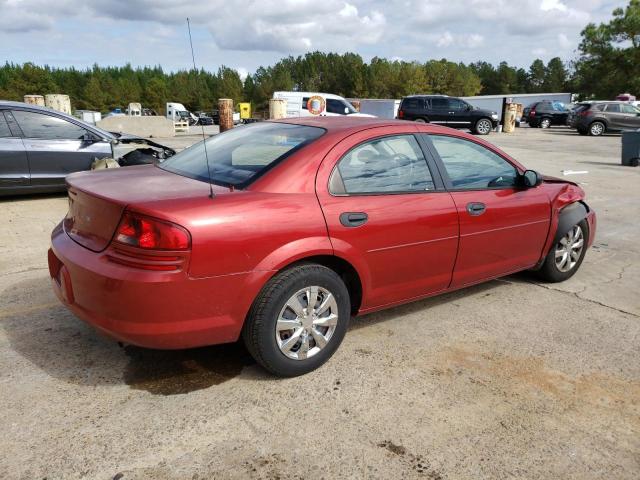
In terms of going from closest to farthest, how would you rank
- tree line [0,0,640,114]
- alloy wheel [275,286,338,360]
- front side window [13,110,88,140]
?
alloy wheel [275,286,338,360] < front side window [13,110,88,140] < tree line [0,0,640,114]

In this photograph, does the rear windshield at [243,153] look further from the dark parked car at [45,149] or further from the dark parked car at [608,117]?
the dark parked car at [608,117]

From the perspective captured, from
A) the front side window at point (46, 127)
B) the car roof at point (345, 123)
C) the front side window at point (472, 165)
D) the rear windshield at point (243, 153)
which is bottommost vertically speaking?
the front side window at point (472, 165)

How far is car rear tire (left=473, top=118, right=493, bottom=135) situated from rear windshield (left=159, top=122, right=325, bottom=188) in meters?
23.2

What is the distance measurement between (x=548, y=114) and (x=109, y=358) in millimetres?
32728

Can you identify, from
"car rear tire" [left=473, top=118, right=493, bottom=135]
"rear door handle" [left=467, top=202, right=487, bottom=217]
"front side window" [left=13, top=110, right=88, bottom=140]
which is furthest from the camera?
"car rear tire" [left=473, top=118, right=493, bottom=135]

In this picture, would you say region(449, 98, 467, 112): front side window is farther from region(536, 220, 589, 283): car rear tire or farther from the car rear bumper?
the car rear bumper

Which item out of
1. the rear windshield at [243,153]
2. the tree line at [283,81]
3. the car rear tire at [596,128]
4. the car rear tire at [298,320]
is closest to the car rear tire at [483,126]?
the car rear tire at [596,128]

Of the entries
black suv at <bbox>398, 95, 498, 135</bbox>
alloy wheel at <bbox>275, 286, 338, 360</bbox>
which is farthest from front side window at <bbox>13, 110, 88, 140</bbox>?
black suv at <bbox>398, 95, 498, 135</bbox>

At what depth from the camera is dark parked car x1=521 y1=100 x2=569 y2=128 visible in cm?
3116

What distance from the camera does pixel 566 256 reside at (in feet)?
15.6

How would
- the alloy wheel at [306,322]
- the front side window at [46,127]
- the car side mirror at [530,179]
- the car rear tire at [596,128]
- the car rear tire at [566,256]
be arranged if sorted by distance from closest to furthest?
1. the alloy wheel at [306,322]
2. the car side mirror at [530,179]
3. the car rear tire at [566,256]
4. the front side window at [46,127]
5. the car rear tire at [596,128]

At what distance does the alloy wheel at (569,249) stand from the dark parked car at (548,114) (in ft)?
96.9

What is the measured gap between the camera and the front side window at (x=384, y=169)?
3221 mm

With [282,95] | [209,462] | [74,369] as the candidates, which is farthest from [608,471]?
[282,95]
